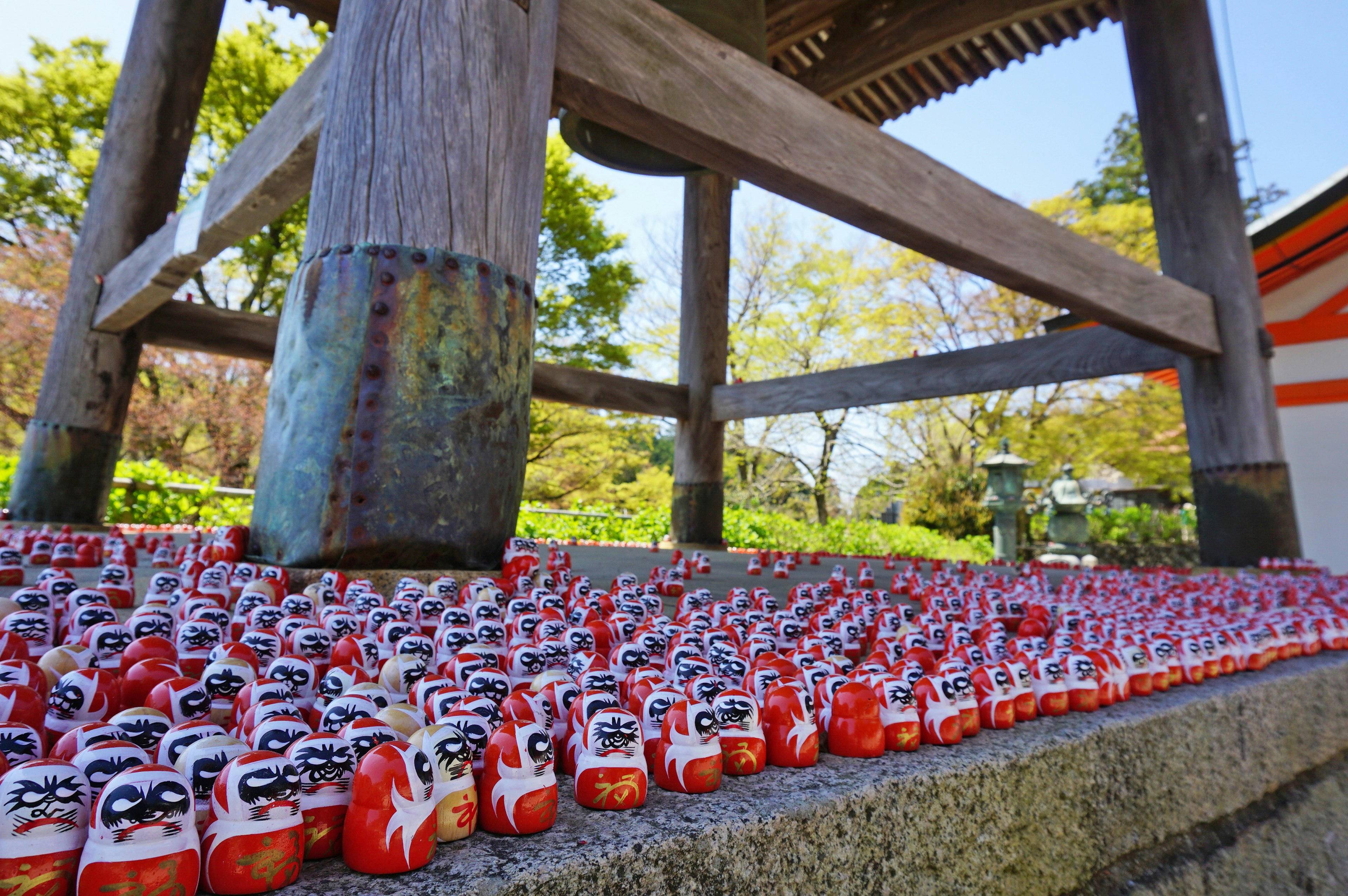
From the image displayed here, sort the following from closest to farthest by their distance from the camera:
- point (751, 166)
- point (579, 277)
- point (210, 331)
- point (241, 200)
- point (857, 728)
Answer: point (857, 728)
point (751, 166)
point (241, 200)
point (210, 331)
point (579, 277)

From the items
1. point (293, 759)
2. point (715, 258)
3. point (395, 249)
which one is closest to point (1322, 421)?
point (715, 258)

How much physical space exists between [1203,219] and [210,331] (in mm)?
7041

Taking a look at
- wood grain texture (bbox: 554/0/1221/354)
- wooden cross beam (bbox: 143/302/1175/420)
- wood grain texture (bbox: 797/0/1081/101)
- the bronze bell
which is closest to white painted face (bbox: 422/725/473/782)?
wood grain texture (bbox: 554/0/1221/354)

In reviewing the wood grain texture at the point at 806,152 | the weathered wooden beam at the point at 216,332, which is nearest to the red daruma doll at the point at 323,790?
the wood grain texture at the point at 806,152

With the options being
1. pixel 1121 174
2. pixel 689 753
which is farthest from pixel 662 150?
pixel 1121 174

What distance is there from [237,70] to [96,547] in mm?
12617

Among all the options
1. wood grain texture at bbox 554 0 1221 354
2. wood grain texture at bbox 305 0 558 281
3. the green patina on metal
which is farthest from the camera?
wood grain texture at bbox 554 0 1221 354

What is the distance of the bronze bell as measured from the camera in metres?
3.62

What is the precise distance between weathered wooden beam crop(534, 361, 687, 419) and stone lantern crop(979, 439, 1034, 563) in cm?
786

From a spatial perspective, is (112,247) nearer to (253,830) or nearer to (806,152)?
(806,152)

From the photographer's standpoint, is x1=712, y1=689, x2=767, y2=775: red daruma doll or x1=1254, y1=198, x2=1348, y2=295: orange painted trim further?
x1=1254, y1=198, x2=1348, y2=295: orange painted trim

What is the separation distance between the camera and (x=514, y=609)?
1.57 meters

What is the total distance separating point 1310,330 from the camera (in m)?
8.30

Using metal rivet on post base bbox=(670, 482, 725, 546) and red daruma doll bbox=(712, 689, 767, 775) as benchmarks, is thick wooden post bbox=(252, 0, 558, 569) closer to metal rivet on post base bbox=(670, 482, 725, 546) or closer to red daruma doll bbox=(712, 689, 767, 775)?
red daruma doll bbox=(712, 689, 767, 775)
